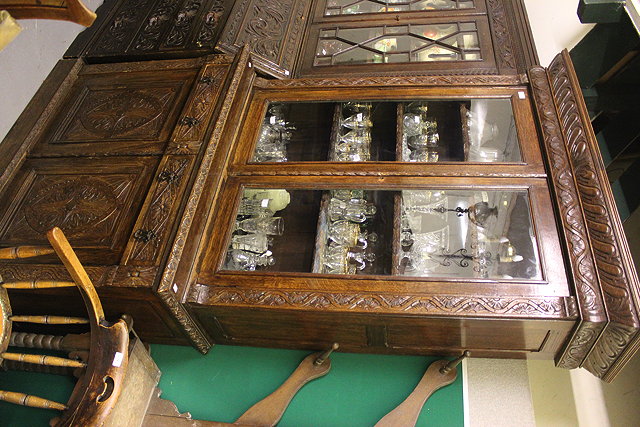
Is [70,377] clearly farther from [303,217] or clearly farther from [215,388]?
[303,217]

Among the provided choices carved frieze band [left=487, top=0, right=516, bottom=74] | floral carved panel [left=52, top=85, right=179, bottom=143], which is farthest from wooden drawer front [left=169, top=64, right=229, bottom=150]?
carved frieze band [left=487, top=0, right=516, bottom=74]

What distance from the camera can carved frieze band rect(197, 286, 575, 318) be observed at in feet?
4.69

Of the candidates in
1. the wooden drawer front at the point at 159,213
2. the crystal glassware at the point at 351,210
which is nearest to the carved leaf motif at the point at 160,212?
the wooden drawer front at the point at 159,213

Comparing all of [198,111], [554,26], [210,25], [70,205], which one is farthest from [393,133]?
[554,26]

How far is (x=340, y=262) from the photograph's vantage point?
1762 mm

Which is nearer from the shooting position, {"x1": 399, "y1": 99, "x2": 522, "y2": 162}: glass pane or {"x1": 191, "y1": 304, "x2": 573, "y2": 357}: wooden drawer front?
{"x1": 191, "y1": 304, "x2": 573, "y2": 357}: wooden drawer front

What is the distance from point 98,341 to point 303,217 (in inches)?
32.8

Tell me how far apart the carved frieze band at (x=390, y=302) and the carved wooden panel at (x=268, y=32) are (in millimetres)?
1136

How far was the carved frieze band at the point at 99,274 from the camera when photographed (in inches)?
60.7

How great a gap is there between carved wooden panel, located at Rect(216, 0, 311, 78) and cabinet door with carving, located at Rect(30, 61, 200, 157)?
26cm

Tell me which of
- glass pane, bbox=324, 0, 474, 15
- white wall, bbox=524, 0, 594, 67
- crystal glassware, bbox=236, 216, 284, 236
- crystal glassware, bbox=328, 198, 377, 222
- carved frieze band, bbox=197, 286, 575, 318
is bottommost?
carved frieze band, bbox=197, 286, 575, 318

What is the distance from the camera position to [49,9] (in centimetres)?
120

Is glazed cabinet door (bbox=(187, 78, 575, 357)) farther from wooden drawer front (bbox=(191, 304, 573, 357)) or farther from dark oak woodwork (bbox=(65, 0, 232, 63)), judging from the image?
dark oak woodwork (bbox=(65, 0, 232, 63))

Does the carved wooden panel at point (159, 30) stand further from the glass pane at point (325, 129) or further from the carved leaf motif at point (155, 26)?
the glass pane at point (325, 129)
